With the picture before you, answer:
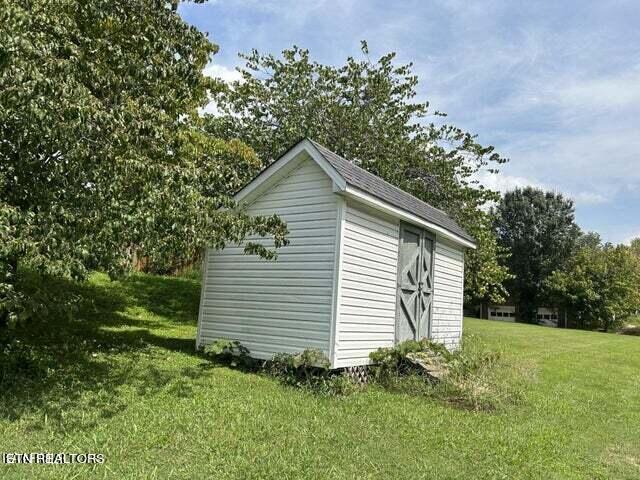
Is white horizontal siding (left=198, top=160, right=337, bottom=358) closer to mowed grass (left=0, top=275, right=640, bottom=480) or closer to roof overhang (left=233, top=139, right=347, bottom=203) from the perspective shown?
roof overhang (left=233, top=139, right=347, bottom=203)

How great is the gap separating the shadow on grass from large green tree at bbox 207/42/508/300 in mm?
6494

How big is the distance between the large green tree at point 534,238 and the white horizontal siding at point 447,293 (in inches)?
995

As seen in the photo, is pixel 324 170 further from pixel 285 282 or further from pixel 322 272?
pixel 285 282

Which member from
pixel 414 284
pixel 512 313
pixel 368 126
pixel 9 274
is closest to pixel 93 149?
pixel 9 274

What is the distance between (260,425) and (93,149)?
11.5 ft

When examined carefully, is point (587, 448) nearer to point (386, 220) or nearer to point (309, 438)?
point (309, 438)

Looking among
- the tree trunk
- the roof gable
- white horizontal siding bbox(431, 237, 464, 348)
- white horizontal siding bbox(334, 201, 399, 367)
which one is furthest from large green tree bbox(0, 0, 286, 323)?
white horizontal siding bbox(431, 237, 464, 348)

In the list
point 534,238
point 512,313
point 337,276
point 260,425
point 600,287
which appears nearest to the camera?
point 260,425

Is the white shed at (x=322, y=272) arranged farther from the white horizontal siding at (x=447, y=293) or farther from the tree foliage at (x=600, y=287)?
the tree foliage at (x=600, y=287)

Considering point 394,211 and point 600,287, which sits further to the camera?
point 600,287

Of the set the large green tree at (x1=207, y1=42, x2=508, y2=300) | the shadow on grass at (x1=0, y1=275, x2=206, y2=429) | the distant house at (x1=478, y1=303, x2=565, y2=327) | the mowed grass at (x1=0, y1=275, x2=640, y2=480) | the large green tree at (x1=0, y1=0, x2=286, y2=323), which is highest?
the large green tree at (x1=207, y1=42, x2=508, y2=300)

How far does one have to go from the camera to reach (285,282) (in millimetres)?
8461

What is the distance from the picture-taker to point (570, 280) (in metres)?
33.2

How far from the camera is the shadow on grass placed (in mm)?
5504
